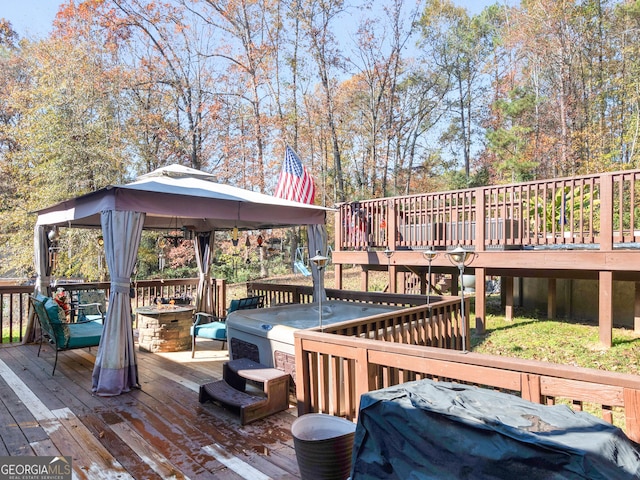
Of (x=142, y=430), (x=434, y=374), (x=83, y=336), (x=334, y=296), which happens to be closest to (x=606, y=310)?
(x=334, y=296)

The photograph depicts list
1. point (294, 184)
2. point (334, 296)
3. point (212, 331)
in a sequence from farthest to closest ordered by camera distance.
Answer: point (294, 184), point (334, 296), point (212, 331)

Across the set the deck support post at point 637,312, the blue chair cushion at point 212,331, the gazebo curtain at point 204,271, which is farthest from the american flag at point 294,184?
the deck support post at point 637,312

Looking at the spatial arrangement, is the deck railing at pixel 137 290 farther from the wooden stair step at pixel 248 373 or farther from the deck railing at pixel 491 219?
the wooden stair step at pixel 248 373

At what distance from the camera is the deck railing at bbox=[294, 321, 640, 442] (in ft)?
5.95

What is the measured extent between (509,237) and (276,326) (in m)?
5.05

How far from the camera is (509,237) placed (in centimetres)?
729

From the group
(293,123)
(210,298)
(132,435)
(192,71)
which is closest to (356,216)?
(210,298)

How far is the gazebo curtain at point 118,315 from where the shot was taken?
4160mm

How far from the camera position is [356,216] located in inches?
364

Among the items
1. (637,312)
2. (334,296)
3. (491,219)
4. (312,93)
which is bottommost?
(637,312)

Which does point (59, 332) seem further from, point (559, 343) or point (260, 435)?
point (559, 343)

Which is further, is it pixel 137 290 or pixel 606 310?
pixel 137 290

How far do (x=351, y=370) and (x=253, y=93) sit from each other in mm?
14732

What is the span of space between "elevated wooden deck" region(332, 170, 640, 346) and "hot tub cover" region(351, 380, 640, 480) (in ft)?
16.3
